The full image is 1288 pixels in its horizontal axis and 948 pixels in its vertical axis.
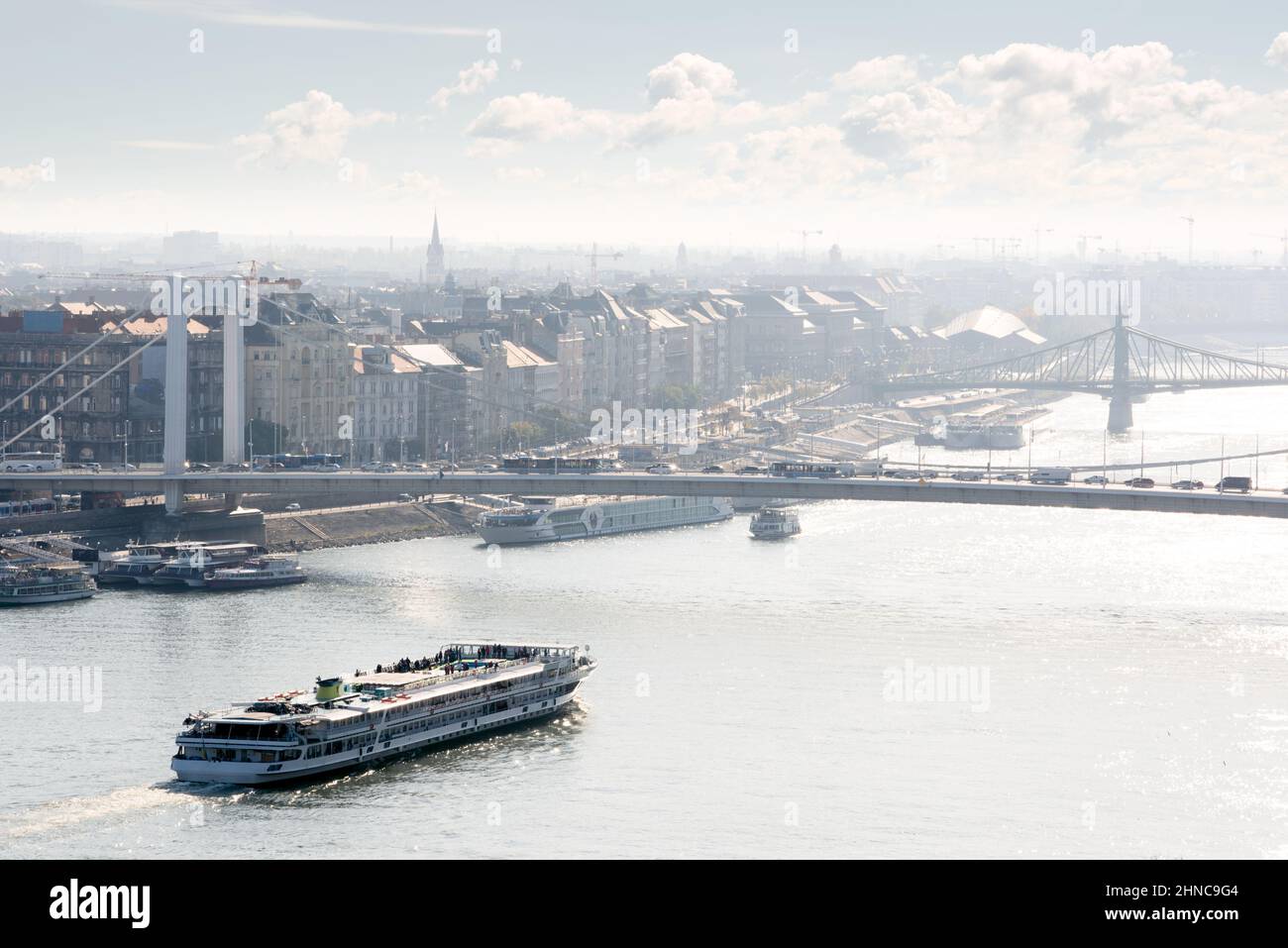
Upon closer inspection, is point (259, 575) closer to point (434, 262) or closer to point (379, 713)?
point (379, 713)

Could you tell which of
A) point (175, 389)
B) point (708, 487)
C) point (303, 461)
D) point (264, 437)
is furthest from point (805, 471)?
point (264, 437)

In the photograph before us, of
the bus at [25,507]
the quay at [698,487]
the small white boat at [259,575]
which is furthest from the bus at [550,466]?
the bus at [25,507]

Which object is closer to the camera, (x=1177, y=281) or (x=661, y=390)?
(x=661, y=390)

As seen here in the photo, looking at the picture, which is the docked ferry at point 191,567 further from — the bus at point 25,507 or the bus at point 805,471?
the bus at point 805,471

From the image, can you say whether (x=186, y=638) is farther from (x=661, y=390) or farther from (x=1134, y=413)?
(x=1134, y=413)
